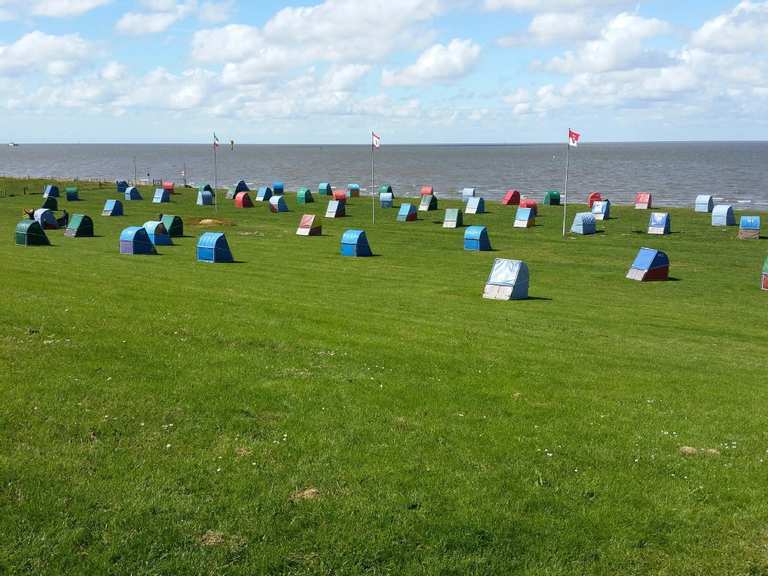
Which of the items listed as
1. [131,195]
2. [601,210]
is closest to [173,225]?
[601,210]

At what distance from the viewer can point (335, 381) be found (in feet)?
39.6

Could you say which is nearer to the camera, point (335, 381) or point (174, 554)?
point (174, 554)

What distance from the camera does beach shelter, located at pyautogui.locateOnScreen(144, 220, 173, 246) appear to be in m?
35.8

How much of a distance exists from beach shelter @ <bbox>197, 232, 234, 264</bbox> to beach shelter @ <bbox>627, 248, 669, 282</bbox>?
16.5 m

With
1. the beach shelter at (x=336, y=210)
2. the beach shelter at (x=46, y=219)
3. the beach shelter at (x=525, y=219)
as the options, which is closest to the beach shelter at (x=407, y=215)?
the beach shelter at (x=336, y=210)

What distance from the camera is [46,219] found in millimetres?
42688

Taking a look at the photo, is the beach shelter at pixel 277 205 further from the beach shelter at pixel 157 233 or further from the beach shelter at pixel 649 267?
the beach shelter at pixel 649 267

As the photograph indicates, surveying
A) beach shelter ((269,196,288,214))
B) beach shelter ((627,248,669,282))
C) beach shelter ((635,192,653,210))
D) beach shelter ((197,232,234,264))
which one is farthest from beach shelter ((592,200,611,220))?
beach shelter ((197,232,234,264))

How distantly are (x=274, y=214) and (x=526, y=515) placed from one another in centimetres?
5306

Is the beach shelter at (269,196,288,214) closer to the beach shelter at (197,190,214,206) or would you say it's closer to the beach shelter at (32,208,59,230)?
the beach shelter at (197,190,214,206)

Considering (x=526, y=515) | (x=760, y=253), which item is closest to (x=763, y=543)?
(x=526, y=515)

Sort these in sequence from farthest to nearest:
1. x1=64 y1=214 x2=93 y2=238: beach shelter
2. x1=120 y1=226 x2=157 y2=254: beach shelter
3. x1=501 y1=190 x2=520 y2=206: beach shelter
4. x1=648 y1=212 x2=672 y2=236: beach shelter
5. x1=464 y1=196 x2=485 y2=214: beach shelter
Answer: x1=501 y1=190 x2=520 y2=206: beach shelter
x1=464 y1=196 x2=485 y2=214: beach shelter
x1=648 y1=212 x2=672 y2=236: beach shelter
x1=64 y1=214 x2=93 y2=238: beach shelter
x1=120 y1=226 x2=157 y2=254: beach shelter

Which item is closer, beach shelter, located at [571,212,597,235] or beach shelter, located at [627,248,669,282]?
beach shelter, located at [627,248,669,282]

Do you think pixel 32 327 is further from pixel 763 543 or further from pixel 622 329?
pixel 622 329
